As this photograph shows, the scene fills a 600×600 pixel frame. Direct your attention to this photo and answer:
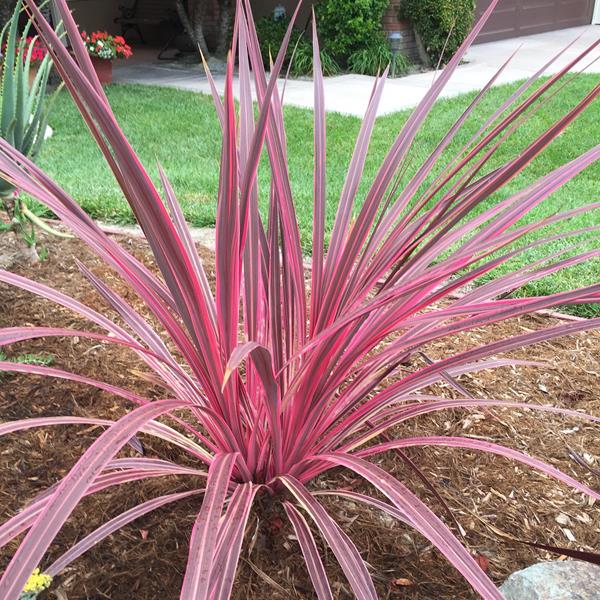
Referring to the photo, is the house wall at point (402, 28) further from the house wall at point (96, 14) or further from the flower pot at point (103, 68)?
the house wall at point (96, 14)

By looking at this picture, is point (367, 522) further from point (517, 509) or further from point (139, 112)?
point (139, 112)

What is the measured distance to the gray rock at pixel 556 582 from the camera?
1188 millimetres

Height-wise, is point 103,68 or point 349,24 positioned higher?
point 349,24

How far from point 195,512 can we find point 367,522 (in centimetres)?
38

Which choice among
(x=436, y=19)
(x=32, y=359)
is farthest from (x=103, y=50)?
(x=32, y=359)

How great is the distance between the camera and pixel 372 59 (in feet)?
28.9

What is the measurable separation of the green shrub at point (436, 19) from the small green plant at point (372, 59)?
594mm

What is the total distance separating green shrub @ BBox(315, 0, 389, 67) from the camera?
8.68 m

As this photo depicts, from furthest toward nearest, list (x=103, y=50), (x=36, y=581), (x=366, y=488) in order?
(x=103, y=50)
(x=366, y=488)
(x=36, y=581)

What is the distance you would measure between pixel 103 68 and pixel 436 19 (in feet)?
14.5

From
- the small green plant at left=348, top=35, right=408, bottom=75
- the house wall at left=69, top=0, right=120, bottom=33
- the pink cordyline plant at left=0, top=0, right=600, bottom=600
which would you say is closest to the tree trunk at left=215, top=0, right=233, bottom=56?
the small green plant at left=348, top=35, right=408, bottom=75

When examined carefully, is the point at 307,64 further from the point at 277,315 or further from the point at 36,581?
the point at 36,581

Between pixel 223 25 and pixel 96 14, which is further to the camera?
pixel 96 14

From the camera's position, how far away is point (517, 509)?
5.14 feet
